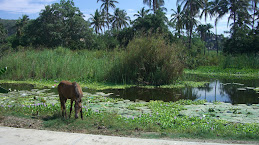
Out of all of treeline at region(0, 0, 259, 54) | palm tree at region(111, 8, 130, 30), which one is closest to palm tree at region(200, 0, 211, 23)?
treeline at region(0, 0, 259, 54)

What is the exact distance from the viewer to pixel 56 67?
13.7 m

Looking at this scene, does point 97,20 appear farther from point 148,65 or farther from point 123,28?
point 148,65

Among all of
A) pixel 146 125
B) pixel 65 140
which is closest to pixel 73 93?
pixel 65 140

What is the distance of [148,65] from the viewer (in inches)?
495

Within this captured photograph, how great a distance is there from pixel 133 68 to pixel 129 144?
9.22 m

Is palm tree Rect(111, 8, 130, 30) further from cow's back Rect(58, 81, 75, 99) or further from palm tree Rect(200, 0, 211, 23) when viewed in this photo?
cow's back Rect(58, 81, 75, 99)

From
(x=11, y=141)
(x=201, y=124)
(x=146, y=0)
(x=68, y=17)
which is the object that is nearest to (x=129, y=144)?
(x=11, y=141)

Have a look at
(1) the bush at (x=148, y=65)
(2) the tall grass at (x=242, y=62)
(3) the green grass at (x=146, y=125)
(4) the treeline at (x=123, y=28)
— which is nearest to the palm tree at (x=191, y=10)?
(4) the treeline at (x=123, y=28)

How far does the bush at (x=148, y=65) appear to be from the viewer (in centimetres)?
1227

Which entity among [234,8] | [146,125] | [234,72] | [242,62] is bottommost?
[146,125]

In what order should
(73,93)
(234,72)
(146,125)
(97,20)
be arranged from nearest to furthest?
(146,125)
(73,93)
(234,72)
(97,20)

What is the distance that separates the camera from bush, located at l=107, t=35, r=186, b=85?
12.3 m

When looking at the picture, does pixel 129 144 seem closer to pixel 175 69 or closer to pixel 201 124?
pixel 201 124

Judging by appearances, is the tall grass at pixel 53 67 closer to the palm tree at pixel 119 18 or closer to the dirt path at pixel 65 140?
the dirt path at pixel 65 140
